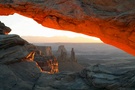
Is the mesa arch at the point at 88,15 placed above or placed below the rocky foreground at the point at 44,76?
above

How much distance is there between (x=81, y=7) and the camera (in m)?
15.7

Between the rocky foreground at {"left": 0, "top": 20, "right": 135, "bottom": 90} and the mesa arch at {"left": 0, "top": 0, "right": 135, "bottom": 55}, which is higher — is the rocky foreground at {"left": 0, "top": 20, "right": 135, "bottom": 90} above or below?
below

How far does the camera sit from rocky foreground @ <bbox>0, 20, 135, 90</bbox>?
40.1 ft

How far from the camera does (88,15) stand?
15562mm

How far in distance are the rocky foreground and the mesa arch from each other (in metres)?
2.95

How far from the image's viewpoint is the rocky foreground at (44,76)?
12211 millimetres

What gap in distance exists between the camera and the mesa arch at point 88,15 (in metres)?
15.3

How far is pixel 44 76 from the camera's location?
14328 millimetres

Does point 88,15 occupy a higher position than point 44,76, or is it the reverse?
point 88,15

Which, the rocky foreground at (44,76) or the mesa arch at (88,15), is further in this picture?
the mesa arch at (88,15)

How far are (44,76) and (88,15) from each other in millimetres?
4884

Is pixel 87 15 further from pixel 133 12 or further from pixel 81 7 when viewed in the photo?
pixel 133 12

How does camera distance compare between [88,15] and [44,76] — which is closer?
[44,76]

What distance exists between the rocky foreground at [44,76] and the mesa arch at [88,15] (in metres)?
2.95
